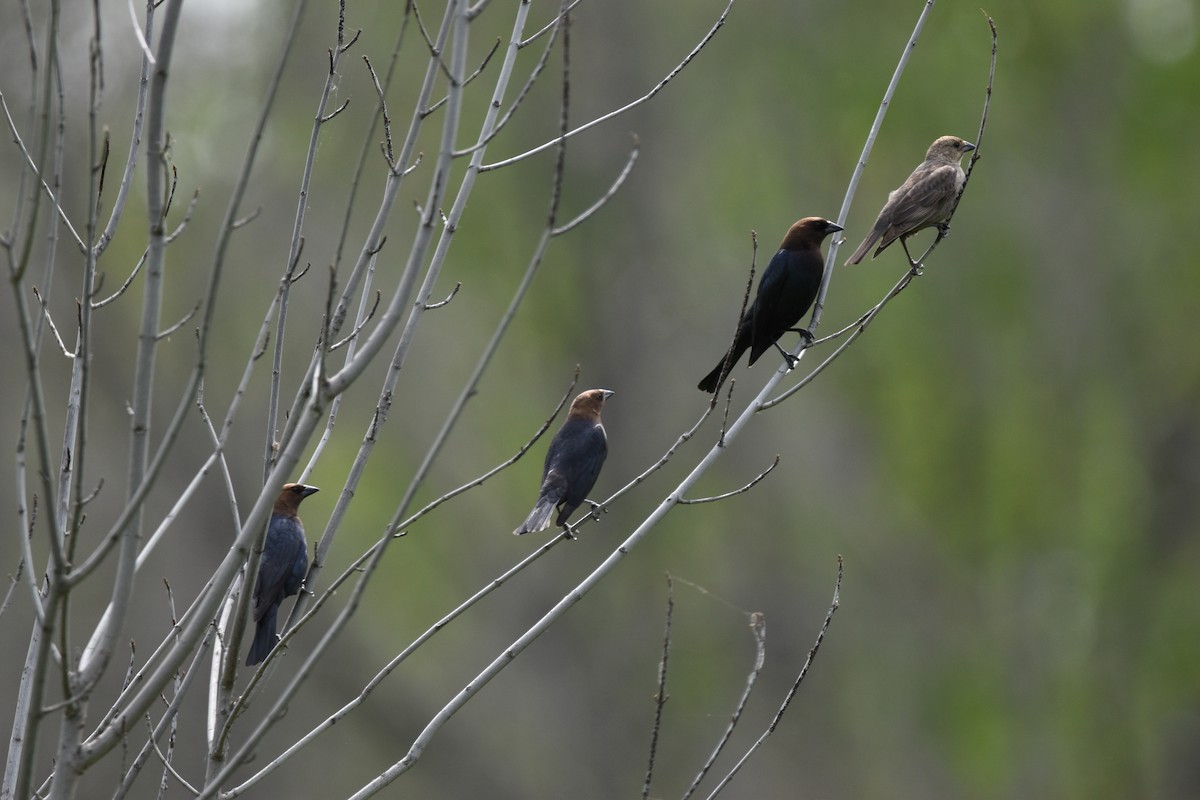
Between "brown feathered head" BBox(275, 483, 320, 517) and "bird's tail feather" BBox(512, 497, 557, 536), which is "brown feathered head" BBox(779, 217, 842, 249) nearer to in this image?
"bird's tail feather" BBox(512, 497, 557, 536)

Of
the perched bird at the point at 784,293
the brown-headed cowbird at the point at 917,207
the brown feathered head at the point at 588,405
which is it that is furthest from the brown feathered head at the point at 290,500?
the brown-headed cowbird at the point at 917,207

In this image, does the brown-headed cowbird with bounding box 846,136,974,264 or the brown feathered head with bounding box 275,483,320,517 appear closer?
the brown-headed cowbird with bounding box 846,136,974,264

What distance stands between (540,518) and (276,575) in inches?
49.1

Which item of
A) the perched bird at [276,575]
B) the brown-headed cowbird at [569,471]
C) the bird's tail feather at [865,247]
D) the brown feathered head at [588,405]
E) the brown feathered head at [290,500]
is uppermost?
the bird's tail feather at [865,247]

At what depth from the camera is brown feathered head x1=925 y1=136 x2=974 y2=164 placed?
20.2 ft

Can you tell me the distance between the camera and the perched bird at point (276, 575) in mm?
5613

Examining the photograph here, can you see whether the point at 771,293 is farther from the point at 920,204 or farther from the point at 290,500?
the point at 290,500

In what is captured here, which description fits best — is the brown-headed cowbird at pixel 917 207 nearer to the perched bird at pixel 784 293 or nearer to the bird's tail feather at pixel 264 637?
the perched bird at pixel 784 293

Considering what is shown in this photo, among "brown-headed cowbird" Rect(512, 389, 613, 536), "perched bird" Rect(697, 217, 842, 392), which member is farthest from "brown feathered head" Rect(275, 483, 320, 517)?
"perched bird" Rect(697, 217, 842, 392)

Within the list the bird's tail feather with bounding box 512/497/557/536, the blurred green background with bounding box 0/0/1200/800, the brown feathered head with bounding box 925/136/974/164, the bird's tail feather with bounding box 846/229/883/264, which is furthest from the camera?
the blurred green background with bounding box 0/0/1200/800

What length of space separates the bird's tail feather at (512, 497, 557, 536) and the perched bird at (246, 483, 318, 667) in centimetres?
98

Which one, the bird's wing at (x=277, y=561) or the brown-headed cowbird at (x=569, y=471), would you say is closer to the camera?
the brown-headed cowbird at (x=569, y=471)

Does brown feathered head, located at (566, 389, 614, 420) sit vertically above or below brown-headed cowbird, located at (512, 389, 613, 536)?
above

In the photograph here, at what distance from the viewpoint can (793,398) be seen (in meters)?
15.3
